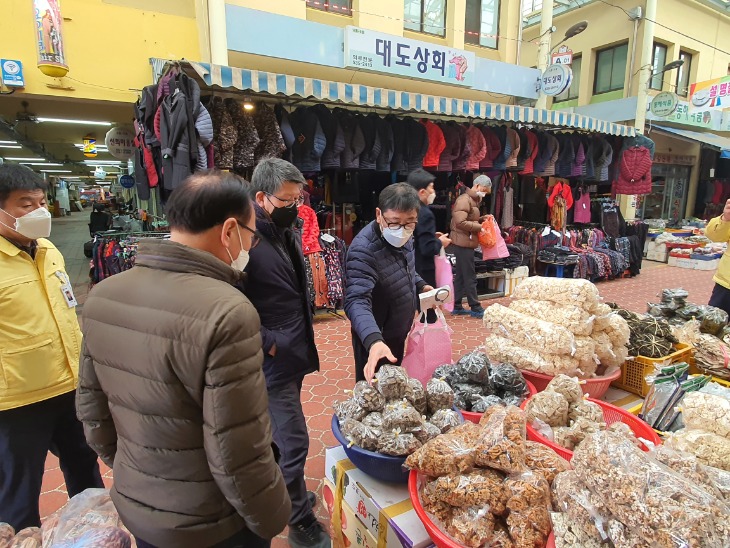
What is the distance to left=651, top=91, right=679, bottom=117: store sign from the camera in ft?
34.2

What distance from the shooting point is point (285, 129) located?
5.28 metres

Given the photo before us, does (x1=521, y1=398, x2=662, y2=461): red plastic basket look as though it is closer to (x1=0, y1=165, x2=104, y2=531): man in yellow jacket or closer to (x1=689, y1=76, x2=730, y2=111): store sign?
(x1=0, y1=165, x2=104, y2=531): man in yellow jacket

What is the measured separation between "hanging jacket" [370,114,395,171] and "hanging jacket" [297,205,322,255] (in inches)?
53.3

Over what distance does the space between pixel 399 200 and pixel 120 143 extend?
24.7 feet

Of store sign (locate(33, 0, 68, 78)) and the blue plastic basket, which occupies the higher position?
store sign (locate(33, 0, 68, 78))

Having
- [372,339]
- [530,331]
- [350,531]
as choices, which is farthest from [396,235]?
[350,531]

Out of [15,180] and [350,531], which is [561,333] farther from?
[15,180]

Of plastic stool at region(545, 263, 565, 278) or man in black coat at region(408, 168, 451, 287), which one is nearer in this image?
man in black coat at region(408, 168, 451, 287)

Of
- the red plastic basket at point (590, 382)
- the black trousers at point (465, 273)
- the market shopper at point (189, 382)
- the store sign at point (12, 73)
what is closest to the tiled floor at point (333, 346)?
the black trousers at point (465, 273)

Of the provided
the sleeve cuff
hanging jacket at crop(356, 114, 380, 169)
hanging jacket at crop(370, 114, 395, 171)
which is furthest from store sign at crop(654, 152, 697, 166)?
the sleeve cuff

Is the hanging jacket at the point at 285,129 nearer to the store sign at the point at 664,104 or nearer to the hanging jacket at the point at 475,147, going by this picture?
the hanging jacket at the point at 475,147

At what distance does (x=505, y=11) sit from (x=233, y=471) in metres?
11.1

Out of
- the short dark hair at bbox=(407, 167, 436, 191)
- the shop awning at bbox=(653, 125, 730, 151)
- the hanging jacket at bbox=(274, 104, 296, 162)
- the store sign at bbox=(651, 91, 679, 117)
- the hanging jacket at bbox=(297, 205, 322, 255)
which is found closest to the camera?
the short dark hair at bbox=(407, 167, 436, 191)

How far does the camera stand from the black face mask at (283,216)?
2.01 metres
